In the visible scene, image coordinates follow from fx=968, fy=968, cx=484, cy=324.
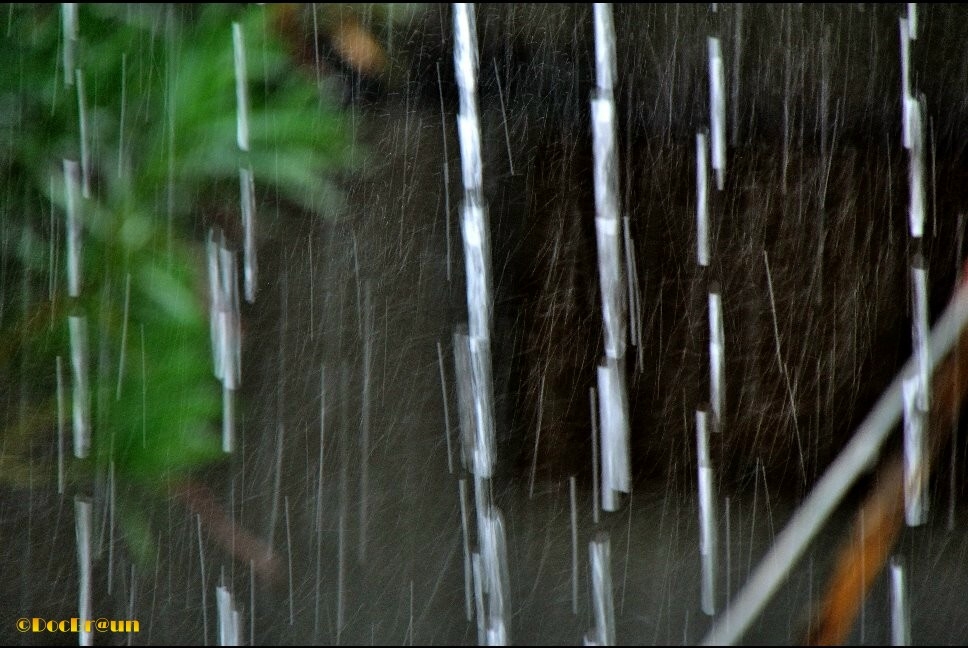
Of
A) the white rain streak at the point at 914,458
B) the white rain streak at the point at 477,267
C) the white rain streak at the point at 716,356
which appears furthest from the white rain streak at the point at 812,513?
the white rain streak at the point at 477,267

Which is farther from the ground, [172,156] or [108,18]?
[108,18]

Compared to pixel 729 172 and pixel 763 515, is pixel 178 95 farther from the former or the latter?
pixel 763 515

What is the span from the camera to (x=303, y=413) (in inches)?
39.9

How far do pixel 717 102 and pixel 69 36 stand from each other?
66 cm


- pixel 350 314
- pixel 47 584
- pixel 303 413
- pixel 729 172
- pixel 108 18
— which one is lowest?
pixel 47 584

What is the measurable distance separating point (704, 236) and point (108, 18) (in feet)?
2.10

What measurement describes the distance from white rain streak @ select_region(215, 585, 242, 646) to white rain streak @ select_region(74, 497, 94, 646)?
0.13 meters

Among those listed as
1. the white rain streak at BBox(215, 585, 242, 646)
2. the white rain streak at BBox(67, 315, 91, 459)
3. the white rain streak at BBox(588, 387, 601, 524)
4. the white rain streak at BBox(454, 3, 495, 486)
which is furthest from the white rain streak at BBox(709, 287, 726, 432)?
the white rain streak at BBox(67, 315, 91, 459)

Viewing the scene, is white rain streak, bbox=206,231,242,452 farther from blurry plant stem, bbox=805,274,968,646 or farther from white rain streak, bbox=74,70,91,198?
blurry plant stem, bbox=805,274,968,646

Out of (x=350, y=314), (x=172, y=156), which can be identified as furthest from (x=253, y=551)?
(x=172, y=156)

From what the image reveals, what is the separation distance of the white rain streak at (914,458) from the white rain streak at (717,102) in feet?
1.03

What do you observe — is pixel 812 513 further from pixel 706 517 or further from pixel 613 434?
pixel 613 434

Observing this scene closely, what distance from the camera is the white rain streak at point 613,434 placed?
1020 mm

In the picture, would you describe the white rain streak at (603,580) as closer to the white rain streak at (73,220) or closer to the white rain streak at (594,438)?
the white rain streak at (594,438)
